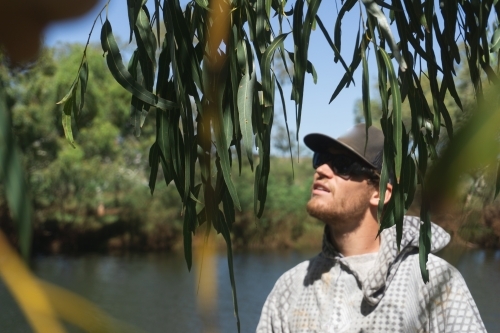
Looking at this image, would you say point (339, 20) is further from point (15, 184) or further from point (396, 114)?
point (15, 184)

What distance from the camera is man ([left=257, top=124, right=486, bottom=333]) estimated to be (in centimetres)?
183

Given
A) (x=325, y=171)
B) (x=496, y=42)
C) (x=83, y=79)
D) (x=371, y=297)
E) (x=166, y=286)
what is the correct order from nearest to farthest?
(x=83, y=79) < (x=496, y=42) < (x=371, y=297) < (x=325, y=171) < (x=166, y=286)

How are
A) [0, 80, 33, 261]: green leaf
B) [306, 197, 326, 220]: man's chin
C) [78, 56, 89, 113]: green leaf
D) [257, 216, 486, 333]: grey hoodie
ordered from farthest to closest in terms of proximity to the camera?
[306, 197, 326, 220]: man's chin
[257, 216, 486, 333]: grey hoodie
[78, 56, 89, 113]: green leaf
[0, 80, 33, 261]: green leaf

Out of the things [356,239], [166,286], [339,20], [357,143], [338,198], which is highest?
[339,20]

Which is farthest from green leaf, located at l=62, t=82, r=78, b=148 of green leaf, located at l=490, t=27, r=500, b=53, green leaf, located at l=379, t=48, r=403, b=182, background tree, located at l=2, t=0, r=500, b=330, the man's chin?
the man's chin

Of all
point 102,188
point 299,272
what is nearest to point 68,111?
point 299,272

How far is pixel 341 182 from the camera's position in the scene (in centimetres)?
214

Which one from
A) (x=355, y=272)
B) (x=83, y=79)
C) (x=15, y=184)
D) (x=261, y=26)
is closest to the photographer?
(x=15, y=184)

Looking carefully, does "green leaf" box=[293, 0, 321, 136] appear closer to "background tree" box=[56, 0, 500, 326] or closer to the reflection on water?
"background tree" box=[56, 0, 500, 326]

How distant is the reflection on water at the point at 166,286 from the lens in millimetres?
9344

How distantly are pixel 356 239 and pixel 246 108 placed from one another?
3.79ft

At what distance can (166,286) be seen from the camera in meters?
13.4

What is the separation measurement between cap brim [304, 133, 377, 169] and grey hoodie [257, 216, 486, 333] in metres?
0.25

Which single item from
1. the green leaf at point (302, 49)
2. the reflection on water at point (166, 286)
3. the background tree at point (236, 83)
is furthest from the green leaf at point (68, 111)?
the reflection on water at point (166, 286)
